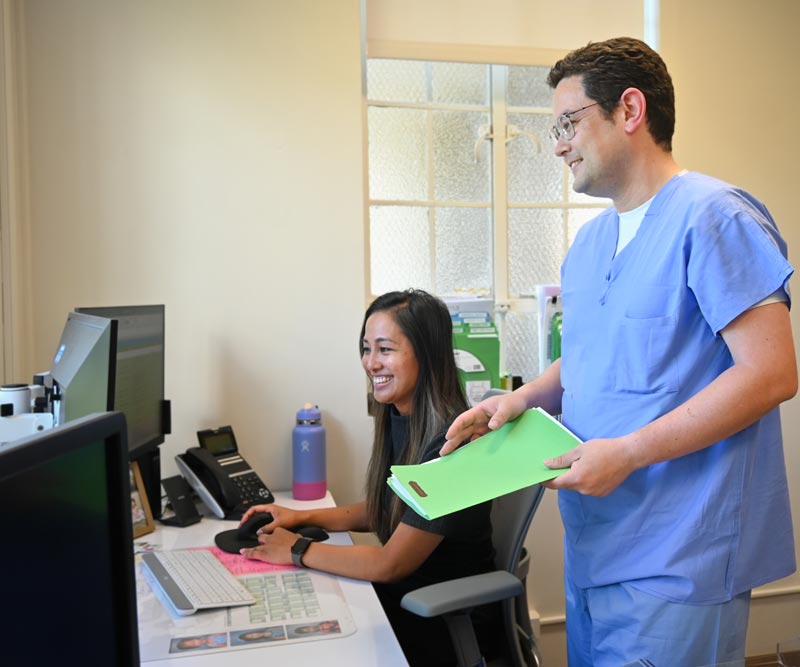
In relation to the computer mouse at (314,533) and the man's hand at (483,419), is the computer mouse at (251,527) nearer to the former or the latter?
the computer mouse at (314,533)

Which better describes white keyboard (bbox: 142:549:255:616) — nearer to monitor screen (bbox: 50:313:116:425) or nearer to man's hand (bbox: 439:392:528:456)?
monitor screen (bbox: 50:313:116:425)

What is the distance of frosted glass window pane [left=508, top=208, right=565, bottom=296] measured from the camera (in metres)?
2.74

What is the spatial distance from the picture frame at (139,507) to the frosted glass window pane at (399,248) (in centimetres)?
114

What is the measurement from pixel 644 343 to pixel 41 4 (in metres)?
2.03

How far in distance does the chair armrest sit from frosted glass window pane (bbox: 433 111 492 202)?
5.42 feet

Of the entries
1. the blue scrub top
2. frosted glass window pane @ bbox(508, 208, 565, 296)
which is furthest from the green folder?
frosted glass window pane @ bbox(508, 208, 565, 296)

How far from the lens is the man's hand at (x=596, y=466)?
1.03 meters

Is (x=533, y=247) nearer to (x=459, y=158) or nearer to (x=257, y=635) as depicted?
(x=459, y=158)

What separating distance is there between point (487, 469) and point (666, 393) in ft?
1.10

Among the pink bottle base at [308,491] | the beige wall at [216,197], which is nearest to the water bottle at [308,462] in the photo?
the pink bottle base at [308,491]

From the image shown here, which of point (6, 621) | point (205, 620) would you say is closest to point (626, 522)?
point (205, 620)

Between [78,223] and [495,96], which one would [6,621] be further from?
[495,96]

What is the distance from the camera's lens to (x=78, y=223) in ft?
6.97

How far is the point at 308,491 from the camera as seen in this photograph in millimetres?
2143
